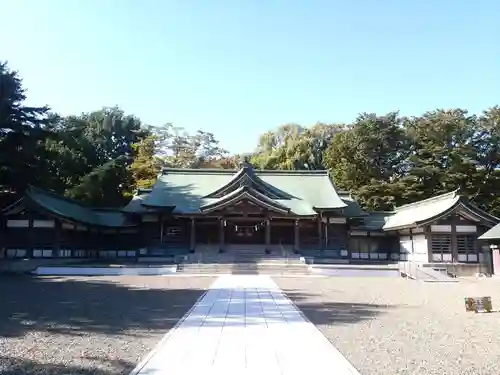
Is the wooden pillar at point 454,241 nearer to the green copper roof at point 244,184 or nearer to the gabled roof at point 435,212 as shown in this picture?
the gabled roof at point 435,212

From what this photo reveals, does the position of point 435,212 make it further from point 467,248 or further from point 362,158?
point 362,158

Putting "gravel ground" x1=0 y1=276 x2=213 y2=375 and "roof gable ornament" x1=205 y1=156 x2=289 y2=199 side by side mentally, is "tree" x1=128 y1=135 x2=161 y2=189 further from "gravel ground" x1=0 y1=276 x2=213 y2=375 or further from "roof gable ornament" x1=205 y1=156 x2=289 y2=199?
"gravel ground" x1=0 y1=276 x2=213 y2=375

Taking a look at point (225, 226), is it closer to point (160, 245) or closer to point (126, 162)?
point (160, 245)

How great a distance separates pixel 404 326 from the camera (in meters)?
8.86

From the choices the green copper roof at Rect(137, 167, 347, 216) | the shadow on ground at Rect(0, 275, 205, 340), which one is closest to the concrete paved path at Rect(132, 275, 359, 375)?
the shadow on ground at Rect(0, 275, 205, 340)

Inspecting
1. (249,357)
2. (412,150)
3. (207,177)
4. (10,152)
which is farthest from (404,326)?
(412,150)

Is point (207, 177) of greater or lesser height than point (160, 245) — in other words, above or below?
above

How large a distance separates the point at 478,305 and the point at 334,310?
11.6ft

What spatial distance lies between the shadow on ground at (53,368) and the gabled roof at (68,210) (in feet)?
70.2

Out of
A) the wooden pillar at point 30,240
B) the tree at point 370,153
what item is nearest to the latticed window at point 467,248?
the tree at point 370,153

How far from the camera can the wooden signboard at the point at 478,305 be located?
1066cm

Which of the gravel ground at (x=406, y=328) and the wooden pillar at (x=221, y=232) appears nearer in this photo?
the gravel ground at (x=406, y=328)

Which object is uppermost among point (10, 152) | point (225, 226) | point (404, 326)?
point (10, 152)

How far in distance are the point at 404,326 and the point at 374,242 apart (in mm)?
24025
